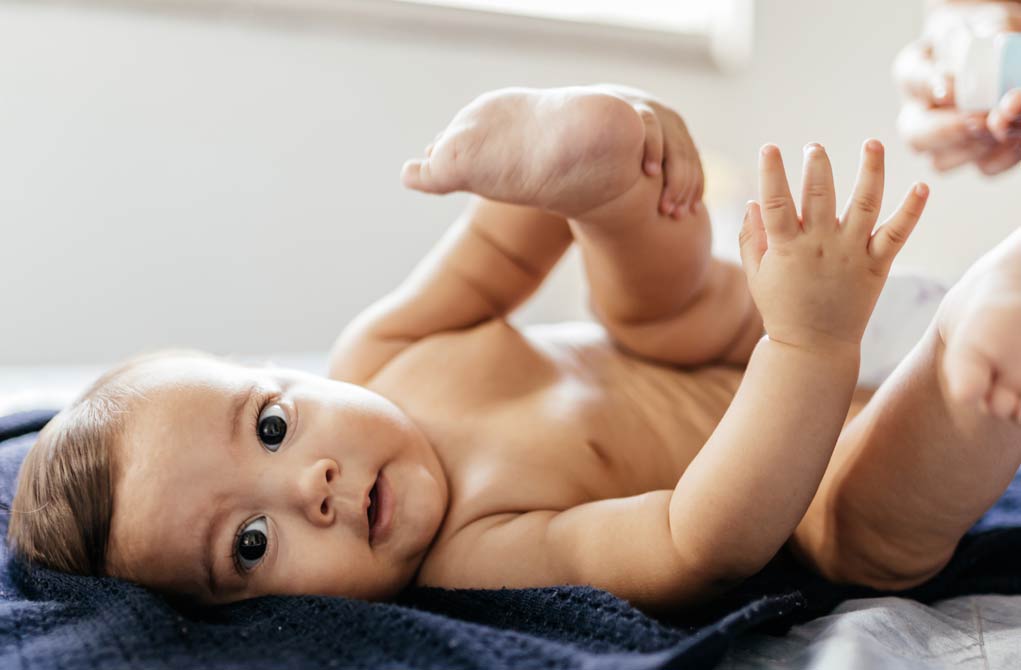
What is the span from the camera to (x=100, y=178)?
5.64 ft

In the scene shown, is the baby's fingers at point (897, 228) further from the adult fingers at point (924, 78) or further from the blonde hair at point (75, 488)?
the blonde hair at point (75, 488)

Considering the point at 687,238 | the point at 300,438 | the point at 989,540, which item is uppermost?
→ the point at 687,238

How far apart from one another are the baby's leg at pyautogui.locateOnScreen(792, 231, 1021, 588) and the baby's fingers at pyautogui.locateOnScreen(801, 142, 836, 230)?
0.09 m

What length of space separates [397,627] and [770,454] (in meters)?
0.26

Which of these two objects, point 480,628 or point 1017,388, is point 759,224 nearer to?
point 1017,388

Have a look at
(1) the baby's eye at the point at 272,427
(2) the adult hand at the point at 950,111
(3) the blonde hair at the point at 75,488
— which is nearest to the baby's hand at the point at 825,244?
(2) the adult hand at the point at 950,111

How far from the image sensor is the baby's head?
697 mm

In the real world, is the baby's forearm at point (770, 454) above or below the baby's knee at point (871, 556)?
above

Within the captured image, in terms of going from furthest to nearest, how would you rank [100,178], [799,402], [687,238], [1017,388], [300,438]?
[100,178] → [687,238] → [300,438] → [799,402] → [1017,388]

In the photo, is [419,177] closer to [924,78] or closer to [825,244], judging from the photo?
[825,244]

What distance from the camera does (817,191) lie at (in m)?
0.59

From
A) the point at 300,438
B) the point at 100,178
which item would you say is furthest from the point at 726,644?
the point at 100,178

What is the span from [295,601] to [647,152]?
44cm

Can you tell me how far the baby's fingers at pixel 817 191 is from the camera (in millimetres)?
591
